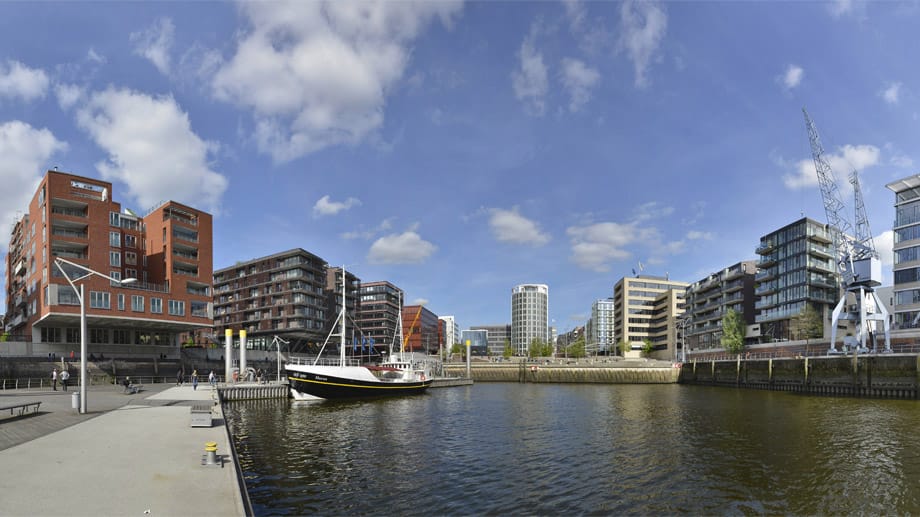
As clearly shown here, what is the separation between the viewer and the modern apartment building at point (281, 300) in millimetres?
123375

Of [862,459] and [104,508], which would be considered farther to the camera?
[862,459]

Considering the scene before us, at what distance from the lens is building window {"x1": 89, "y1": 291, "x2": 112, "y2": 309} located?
7112cm

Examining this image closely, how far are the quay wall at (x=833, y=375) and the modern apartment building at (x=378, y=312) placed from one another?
371ft

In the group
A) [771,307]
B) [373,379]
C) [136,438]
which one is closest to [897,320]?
[771,307]

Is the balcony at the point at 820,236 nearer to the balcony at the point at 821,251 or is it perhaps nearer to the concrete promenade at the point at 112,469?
the balcony at the point at 821,251

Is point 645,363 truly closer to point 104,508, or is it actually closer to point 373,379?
point 373,379

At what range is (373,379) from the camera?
6112 centimetres

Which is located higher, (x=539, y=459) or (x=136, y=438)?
(x=136, y=438)

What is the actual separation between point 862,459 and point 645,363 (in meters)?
97.6

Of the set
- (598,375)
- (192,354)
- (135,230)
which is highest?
(135,230)

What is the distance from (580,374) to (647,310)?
87644 millimetres

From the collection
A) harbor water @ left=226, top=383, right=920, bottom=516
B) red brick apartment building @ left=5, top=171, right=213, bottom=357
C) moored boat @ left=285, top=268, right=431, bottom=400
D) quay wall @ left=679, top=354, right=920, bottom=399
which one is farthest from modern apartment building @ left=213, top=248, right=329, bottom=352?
quay wall @ left=679, top=354, right=920, bottom=399

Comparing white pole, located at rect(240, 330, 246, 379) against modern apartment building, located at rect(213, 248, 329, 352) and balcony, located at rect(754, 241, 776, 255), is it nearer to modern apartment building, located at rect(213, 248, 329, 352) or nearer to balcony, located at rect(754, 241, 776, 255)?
modern apartment building, located at rect(213, 248, 329, 352)

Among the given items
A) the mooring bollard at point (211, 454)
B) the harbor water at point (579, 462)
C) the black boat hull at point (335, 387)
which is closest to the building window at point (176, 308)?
the black boat hull at point (335, 387)
